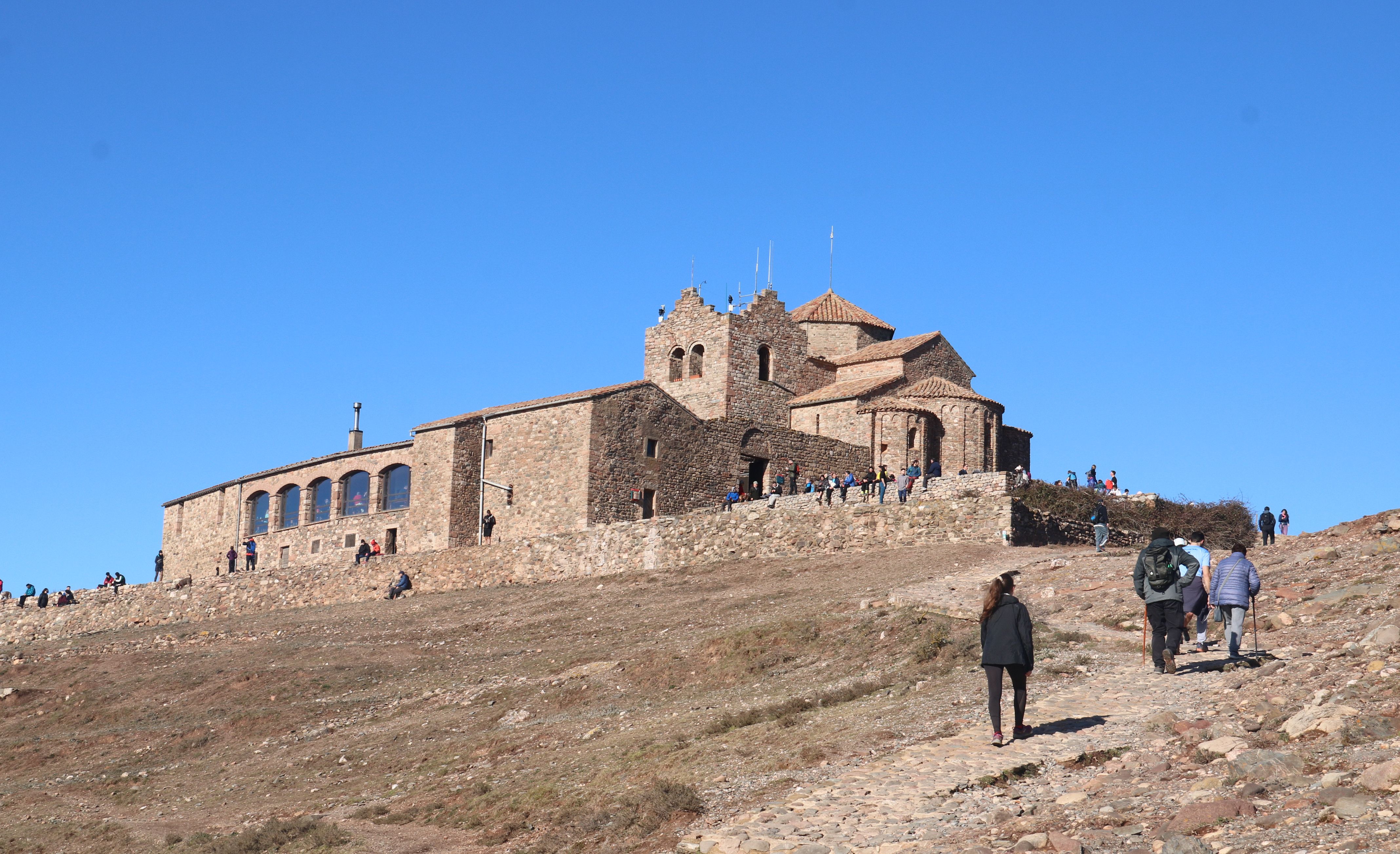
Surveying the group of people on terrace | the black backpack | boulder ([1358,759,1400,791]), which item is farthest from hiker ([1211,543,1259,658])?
the group of people on terrace

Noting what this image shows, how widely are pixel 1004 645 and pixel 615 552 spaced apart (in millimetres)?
28808

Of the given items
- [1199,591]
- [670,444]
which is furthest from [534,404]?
[1199,591]

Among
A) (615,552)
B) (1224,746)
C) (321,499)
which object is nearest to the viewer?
(1224,746)

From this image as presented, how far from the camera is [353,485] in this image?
53.0 metres

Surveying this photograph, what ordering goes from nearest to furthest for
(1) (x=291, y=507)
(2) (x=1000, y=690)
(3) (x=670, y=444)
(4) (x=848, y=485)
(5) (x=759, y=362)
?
1. (2) (x=1000, y=690)
2. (4) (x=848, y=485)
3. (3) (x=670, y=444)
4. (5) (x=759, y=362)
5. (1) (x=291, y=507)

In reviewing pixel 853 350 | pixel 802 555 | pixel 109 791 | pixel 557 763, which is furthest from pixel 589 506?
pixel 557 763

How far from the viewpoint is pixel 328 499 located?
178 ft

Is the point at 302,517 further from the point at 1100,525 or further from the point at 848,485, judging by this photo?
the point at 1100,525

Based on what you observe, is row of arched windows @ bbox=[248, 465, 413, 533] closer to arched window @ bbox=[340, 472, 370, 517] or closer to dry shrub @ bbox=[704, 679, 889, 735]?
arched window @ bbox=[340, 472, 370, 517]

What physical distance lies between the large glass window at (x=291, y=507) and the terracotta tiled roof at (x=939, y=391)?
80.2ft

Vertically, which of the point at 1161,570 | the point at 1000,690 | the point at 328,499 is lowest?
the point at 1000,690

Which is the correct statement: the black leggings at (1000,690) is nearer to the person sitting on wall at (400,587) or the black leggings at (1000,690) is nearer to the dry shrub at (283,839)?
the dry shrub at (283,839)

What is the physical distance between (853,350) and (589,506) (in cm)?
1664

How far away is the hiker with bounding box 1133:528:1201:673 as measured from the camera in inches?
601
